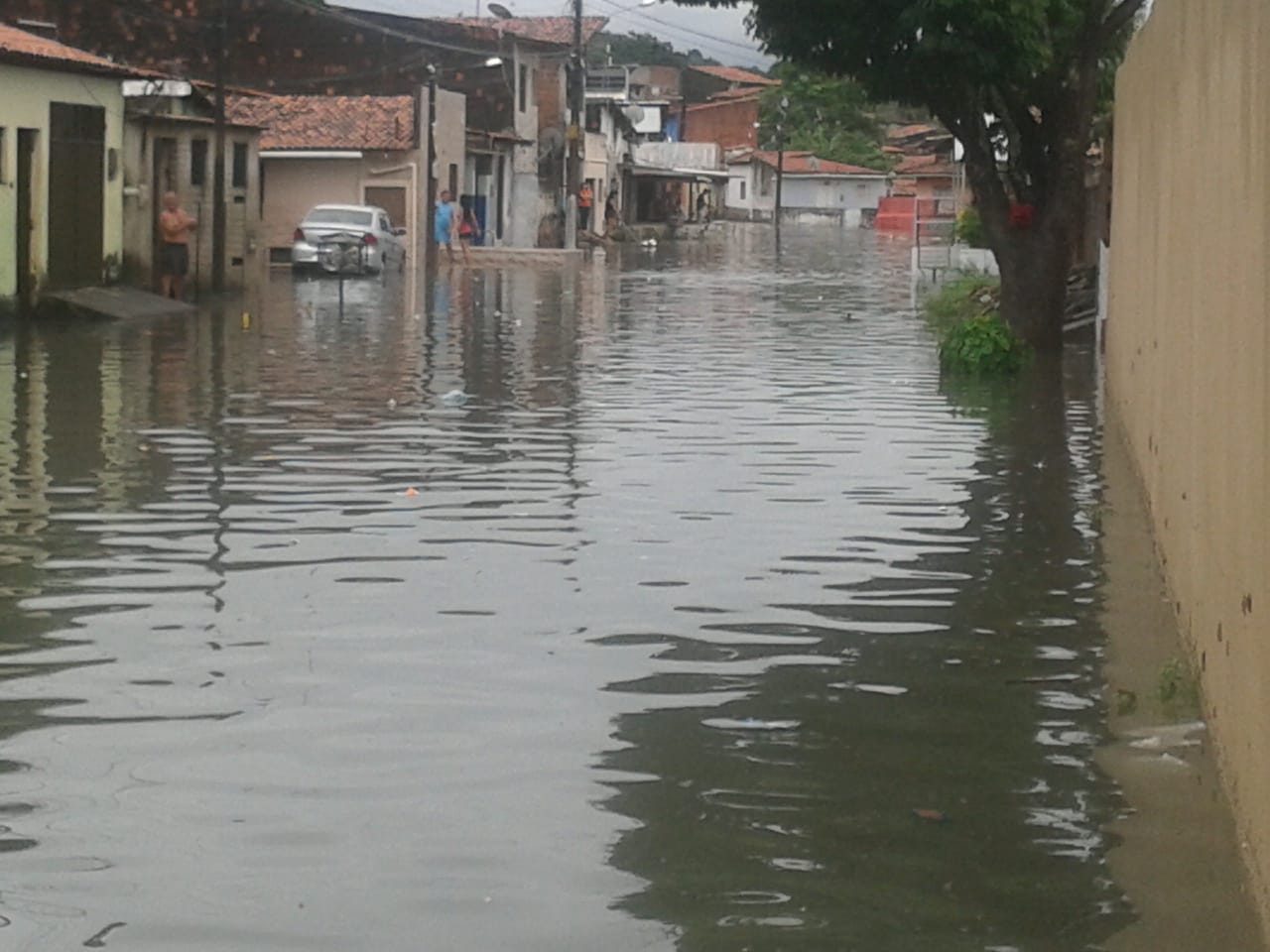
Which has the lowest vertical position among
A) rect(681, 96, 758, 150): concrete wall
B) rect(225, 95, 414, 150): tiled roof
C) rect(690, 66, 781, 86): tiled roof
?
rect(225, 95, 414, 150): tiled roof

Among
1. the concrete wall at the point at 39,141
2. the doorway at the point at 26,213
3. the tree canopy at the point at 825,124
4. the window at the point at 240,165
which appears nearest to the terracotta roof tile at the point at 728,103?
the tree canopy at the point at 825,124

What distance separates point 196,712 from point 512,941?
2.56 meters

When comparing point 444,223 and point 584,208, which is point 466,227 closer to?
point 444,223

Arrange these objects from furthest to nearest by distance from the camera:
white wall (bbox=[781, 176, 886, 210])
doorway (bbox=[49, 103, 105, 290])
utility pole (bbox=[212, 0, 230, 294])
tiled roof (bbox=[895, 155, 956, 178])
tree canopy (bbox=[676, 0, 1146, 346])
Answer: white wall (bbox=[781, 176, 886, 210]), tiled roof (bbox=[895, 155, 956, 178]), utility pole (bbox=[212, 0, 230, 294]), doorway (bbox=[49, 103, 105, 290]), tree canopy (bbox=[676, 0, 1146, 346])

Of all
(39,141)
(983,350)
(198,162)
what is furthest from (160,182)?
(983,350)

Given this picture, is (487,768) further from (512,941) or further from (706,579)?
(706,579)

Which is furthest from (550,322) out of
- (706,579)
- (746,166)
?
(746,166)

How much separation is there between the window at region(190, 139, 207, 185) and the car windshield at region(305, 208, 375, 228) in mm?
8853

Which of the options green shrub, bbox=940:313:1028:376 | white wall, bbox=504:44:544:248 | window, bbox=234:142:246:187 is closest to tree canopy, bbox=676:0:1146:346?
green shrub, bbox=940:313:1028:376

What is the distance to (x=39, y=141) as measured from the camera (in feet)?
98.4

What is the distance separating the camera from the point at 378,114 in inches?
2293

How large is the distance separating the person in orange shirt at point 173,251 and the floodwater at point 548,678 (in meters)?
15.1

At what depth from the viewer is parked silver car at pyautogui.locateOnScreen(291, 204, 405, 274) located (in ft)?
153

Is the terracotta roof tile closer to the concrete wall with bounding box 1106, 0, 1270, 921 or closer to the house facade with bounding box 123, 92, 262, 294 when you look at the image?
the house facade with bounding box 123, 92, 262, 294
